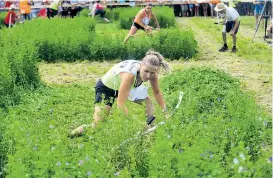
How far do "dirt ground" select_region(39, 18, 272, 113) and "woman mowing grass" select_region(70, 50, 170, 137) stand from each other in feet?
9.68

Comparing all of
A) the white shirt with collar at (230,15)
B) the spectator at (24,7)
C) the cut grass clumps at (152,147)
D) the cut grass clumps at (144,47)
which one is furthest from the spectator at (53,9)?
the cut grass clumps at (152,147)

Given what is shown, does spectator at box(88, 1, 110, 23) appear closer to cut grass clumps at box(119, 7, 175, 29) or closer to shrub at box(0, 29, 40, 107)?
cut grass clumps at box(119, 7, 175, 29)

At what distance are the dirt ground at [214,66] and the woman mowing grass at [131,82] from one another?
2949mm

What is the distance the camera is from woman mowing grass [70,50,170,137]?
Answer: 19.8ft

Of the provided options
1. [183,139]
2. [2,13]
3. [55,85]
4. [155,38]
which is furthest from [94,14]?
[183,139]

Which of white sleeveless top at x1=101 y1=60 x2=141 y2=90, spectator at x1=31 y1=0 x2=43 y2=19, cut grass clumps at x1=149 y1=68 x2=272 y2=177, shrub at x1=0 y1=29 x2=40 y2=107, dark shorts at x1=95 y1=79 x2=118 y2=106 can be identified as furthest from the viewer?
spectator at x1=31 y1=0 x2=43 y2=19

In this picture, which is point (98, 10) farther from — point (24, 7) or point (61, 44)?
point (61, 44)

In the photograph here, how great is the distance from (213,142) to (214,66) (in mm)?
8159

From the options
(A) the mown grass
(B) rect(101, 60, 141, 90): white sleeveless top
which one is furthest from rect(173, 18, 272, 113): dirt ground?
(B) rect(101, 60, 141, 90): white sleeveless top

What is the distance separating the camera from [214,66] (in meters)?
13.1

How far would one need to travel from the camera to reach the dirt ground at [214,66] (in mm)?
10587

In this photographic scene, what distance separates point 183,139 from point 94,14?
23.6m

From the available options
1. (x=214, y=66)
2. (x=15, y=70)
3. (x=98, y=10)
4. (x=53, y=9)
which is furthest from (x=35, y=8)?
(x=15, y=70)

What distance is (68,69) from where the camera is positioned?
42.8ft
